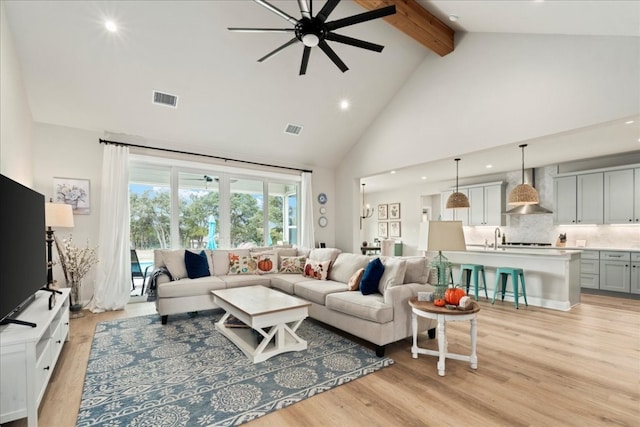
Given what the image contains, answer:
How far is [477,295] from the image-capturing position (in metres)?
5.11

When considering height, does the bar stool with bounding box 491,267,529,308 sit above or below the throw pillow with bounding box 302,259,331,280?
below

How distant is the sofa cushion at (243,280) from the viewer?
431cm

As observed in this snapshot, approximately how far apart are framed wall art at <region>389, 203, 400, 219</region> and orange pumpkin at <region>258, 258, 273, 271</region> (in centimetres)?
612

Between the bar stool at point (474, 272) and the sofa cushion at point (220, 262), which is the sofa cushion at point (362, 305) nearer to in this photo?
the sofa cushion at point (220, 262)

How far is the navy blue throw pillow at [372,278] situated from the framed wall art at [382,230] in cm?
723

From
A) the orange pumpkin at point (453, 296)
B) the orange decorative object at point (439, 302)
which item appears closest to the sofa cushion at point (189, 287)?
the orange decorative object at point (439, 302)

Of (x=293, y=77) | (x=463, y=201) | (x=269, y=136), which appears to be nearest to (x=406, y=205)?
(x=463, y=201)

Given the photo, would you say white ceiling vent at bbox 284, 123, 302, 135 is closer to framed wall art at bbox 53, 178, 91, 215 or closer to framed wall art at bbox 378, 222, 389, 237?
framed wall art at bbox 53, 178, 91, 215

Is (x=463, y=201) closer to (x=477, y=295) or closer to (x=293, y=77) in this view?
(x=477, y=295)

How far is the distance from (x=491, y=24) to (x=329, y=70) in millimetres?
2216

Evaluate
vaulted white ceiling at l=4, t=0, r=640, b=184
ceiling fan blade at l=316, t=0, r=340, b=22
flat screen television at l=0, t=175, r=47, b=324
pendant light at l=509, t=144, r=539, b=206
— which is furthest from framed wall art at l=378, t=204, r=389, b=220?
flat screen television at l=0, t=175, r=47, b=324

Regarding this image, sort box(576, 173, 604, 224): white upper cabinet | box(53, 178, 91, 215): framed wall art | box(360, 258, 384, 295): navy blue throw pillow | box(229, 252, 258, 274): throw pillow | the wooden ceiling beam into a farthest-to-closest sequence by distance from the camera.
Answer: box(576, 173, 604, 224): white upper cabinet
box(229, 252, 258, 274): throw pillow
box(53, 178, 91, 215): framed wall art
the wooden ceiling beam
box(360, 258, 384, 295): navy blue throw pillow

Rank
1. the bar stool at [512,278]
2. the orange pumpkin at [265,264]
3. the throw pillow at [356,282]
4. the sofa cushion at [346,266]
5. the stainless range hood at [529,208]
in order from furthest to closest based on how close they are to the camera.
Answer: the stainless range hood at [529,208], the orange pumpkin at [265,264], the bar stool at [512,278], the sofa cushion at [346,266], the throw pillow at [356,282]

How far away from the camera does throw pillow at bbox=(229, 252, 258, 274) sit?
480 centimetres
